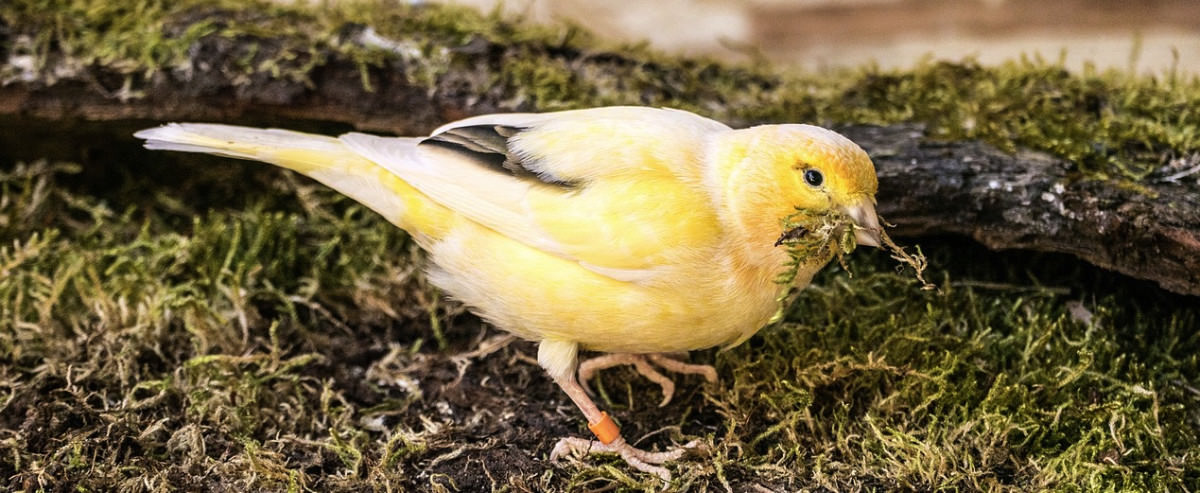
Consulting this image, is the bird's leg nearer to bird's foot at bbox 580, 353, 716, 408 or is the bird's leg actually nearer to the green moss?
the green moss

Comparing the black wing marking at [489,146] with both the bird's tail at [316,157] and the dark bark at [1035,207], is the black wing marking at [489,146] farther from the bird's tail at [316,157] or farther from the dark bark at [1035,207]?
the dark bark at [1035,207]

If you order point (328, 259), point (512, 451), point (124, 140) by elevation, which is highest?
point (124, 140)

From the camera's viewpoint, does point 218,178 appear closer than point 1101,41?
Yes

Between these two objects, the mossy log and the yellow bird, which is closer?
the yellow bird

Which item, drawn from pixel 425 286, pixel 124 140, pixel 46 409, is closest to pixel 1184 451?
pixel 425 286

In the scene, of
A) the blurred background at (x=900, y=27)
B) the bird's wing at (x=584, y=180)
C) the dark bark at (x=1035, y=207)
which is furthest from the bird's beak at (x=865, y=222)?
the blurred background at (x=900, y=27)

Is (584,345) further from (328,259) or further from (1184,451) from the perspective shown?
(1184,451)

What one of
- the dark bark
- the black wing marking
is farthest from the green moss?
the black wing marking
